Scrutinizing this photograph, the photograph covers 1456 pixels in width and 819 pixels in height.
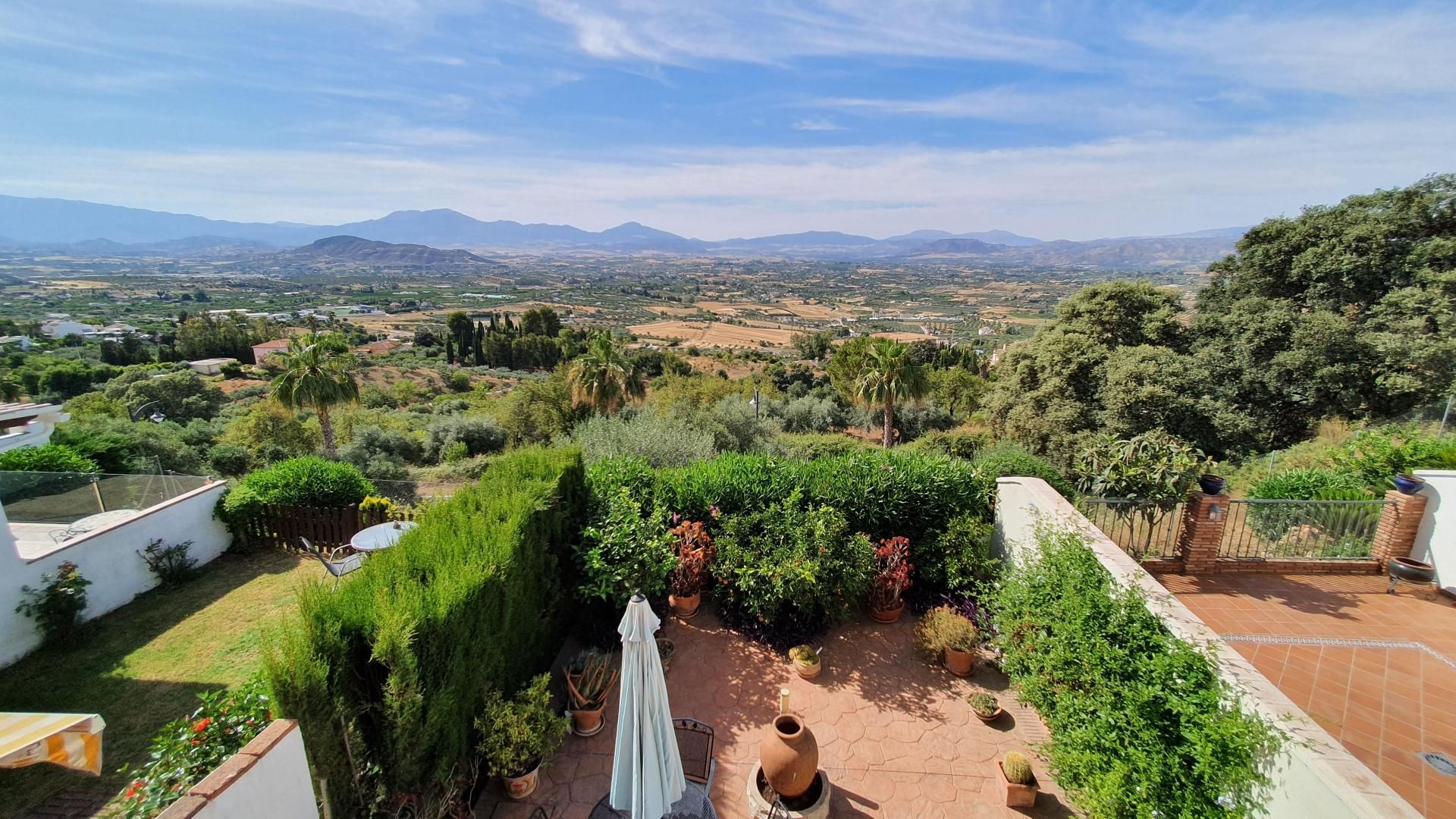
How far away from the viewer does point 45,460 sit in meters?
9.20

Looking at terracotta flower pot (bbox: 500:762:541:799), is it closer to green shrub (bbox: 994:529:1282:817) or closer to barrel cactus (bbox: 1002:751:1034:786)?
barrel cactus (bbox: 1002:751:1034:786)

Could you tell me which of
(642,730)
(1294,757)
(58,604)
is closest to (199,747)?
(642,730)

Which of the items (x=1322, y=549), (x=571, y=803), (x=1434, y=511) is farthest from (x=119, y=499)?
(x=1434, y=511)

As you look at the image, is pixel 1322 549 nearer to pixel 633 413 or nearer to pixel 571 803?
pixel 571 803

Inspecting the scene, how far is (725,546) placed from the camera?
696 cm

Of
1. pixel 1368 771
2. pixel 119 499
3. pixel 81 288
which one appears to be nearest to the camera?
pixel 1368 771

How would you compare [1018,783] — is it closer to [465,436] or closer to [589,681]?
[589,681]

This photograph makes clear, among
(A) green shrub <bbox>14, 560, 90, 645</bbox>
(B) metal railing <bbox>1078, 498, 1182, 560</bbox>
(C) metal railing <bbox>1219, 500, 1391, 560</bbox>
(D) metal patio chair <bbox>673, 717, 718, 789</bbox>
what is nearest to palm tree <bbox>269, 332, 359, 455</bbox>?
(A) green shrub <bbox>14, 560, 90, 645</bbox>

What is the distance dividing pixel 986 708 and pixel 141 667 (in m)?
8.86

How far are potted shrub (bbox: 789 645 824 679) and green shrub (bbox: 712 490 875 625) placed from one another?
0.47m

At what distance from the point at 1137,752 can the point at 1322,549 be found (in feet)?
20.2

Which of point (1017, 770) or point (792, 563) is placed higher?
point (792, 563)

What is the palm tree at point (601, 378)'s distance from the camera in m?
20.2

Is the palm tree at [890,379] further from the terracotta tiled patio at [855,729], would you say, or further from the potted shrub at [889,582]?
the terracotta tiled patio at [855,729]
